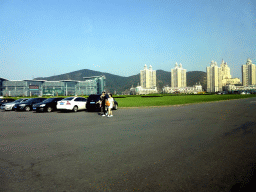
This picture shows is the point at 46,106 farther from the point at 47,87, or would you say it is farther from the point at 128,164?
the point at 47,87

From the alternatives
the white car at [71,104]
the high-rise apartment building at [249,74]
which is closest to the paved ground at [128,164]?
the white car at [71,104]

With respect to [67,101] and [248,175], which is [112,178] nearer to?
[248,175]

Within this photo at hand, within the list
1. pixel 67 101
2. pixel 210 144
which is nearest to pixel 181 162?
pixel 210 144

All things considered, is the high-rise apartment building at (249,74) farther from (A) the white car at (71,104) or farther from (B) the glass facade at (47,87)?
(A) the white car at (71,104)

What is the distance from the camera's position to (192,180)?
363 centimetres

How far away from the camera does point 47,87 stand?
147625 mm

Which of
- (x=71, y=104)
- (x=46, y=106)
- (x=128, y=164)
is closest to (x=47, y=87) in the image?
(x=46, y=106)

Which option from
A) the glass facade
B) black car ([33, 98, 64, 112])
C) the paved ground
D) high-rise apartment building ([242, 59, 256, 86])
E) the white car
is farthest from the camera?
high-rise apartment building ([242, 59, 256, 86])

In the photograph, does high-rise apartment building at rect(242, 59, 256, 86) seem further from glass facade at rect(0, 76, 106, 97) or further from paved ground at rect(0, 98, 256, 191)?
paved ground at rect(0, 98, 256, 191)

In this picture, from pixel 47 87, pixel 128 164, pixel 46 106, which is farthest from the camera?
pixel 47 87

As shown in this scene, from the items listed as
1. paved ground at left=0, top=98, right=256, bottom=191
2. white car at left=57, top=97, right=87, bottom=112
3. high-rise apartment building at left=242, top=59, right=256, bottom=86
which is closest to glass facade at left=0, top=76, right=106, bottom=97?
white car at left=57, top=97, right=87, bottom=112

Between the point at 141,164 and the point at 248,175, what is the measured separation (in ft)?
6.66

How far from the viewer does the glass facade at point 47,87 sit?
137250mm

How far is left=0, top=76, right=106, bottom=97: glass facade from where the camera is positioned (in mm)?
137250
